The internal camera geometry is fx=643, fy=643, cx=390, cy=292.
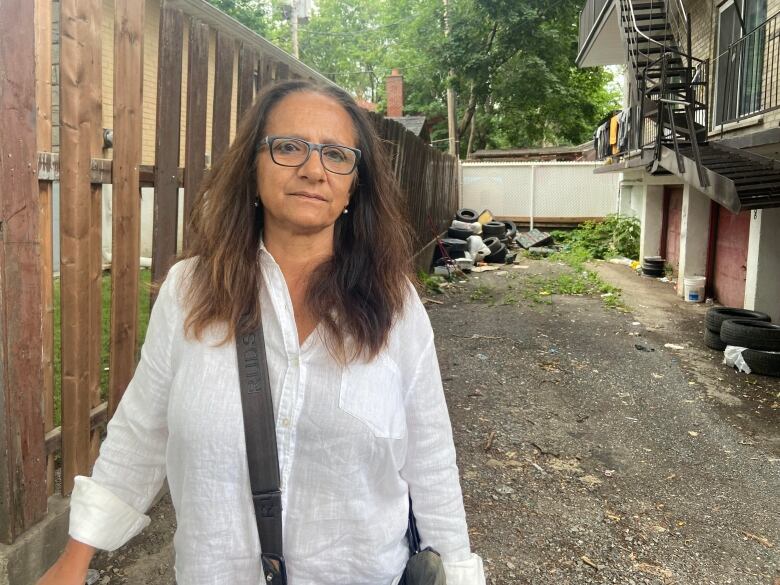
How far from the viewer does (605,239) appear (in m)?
18.2

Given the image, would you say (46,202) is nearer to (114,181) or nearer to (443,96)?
(114,181)

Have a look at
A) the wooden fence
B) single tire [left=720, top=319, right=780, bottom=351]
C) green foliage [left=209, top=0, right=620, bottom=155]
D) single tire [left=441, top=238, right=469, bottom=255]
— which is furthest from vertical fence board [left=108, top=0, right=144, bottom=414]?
green foliage [left=209, top=0, right=620, bottom=155]

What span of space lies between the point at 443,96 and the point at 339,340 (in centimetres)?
3779

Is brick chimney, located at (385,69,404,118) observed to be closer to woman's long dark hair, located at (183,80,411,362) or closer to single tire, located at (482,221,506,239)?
→ single tire, located at (482,221,506,239)

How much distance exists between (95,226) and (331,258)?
162cm

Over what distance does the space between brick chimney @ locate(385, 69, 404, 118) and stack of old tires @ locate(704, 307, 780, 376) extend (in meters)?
22.8

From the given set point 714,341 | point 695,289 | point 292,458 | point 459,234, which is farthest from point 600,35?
point 292,458

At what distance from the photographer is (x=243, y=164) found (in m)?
1.53

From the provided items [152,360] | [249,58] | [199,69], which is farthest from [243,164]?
[249,58]

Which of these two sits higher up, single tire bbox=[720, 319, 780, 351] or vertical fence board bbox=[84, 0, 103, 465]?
vertical fence board bbox=[84, 0, 103, 465]

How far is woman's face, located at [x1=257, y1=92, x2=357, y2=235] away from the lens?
1.44 metres

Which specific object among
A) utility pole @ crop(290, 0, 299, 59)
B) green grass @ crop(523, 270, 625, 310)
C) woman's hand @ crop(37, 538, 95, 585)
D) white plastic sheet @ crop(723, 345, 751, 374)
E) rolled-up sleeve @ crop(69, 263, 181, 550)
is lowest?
white plastic sheet @ crop(723, 345, 751, 374)

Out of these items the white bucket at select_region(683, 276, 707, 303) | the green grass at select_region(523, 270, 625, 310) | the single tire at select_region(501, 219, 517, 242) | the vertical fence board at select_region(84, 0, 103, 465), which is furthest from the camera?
the single tire at select_region(501, 219, 517, 242)

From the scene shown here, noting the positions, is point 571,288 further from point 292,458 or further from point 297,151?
point 292,458
